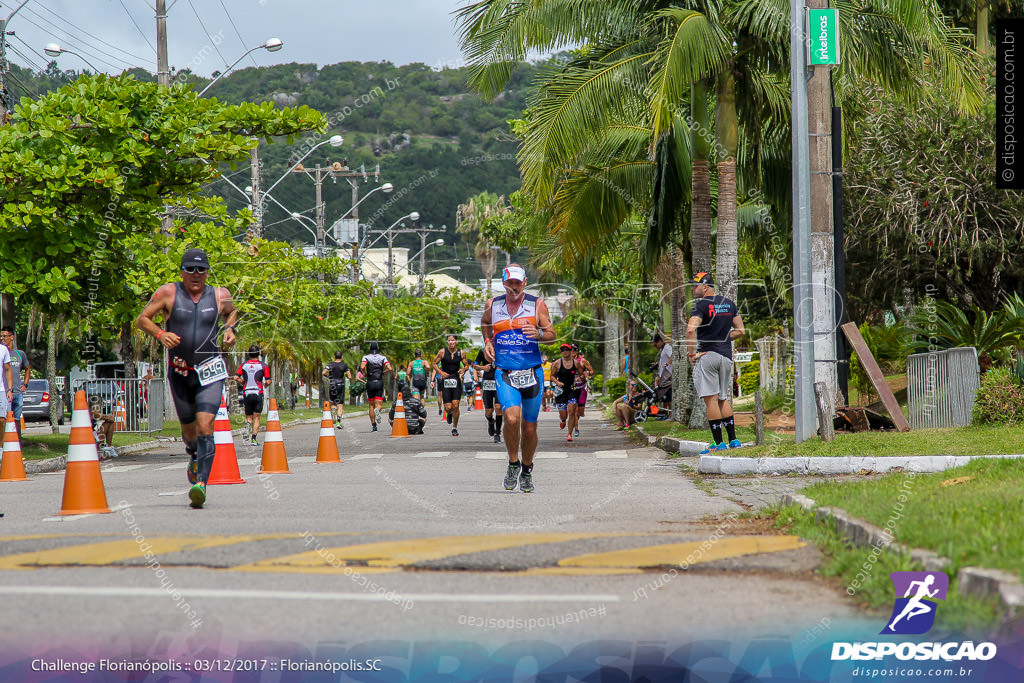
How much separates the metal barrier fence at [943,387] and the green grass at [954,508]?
4175 mm

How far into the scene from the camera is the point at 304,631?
460 cm

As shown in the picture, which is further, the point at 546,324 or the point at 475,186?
the point at 475,186

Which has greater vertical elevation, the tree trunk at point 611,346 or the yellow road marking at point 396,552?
the tree trunk at point 611,346

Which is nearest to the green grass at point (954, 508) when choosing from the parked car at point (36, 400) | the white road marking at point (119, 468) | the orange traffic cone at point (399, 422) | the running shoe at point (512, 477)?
the running shoe at point (512, 477)

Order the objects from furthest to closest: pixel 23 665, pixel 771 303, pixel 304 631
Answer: pixel 771 303 < pixel 304 631 < pixel 23 665

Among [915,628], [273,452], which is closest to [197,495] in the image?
[273,452]

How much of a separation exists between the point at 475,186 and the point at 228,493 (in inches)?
3212

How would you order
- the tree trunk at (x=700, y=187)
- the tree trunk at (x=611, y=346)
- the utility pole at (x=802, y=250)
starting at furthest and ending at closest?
the tree trunk at (x=611, y=346) < the tree trunk at (x=700, y=187) < the utility pole at (x=802, y=250)

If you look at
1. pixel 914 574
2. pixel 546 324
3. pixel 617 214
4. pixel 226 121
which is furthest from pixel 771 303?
pixel 914 574

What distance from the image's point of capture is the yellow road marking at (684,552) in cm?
611

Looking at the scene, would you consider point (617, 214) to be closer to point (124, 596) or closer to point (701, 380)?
point (701, 380)

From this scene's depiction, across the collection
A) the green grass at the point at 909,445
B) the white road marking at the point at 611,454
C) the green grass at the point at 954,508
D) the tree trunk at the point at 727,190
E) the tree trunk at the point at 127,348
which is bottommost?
the white road marking at the point at 611,454

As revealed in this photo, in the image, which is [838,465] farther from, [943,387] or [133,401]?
[133,401]

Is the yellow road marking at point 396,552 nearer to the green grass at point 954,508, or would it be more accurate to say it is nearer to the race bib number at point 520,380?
the green grass at point 954,508
